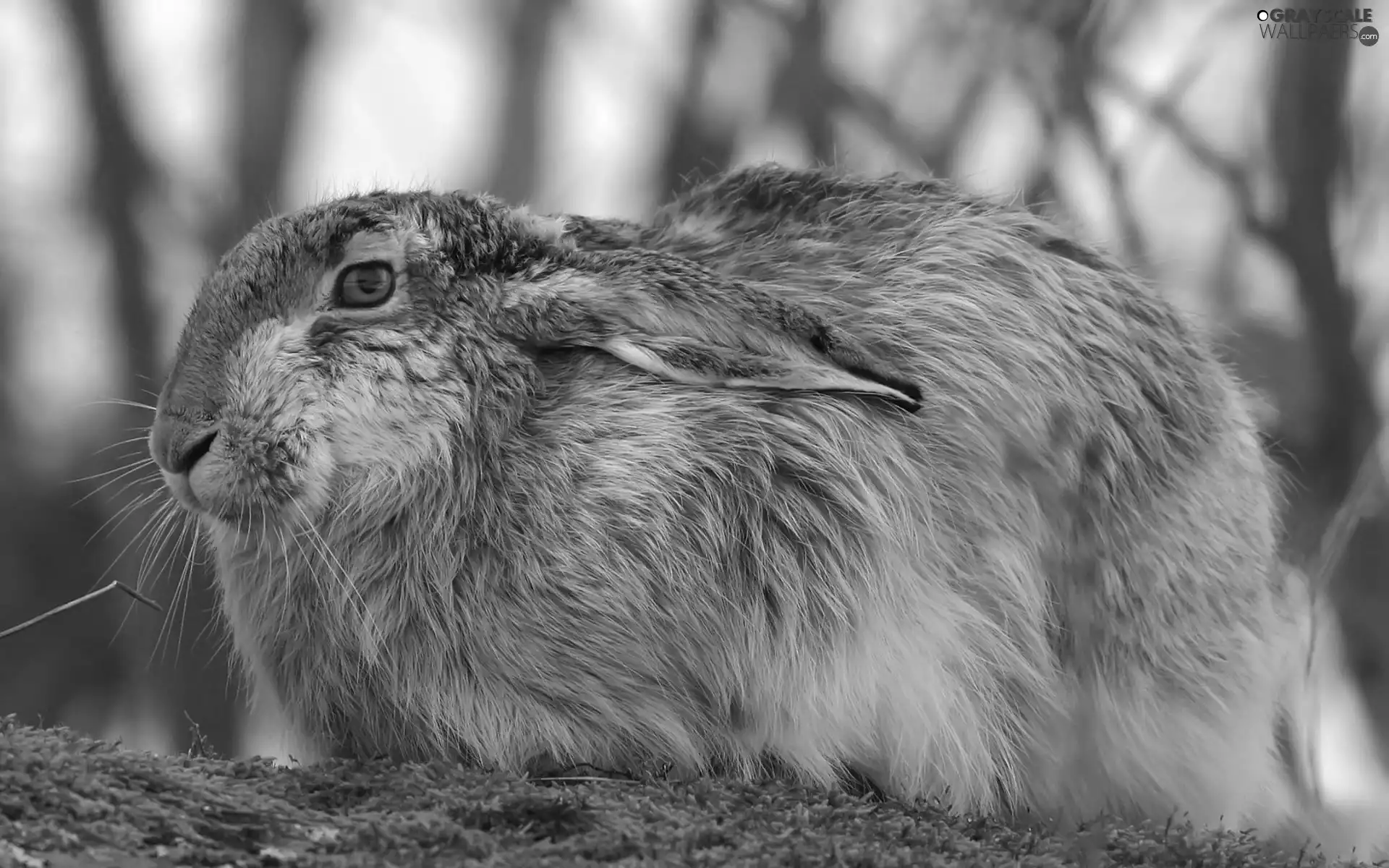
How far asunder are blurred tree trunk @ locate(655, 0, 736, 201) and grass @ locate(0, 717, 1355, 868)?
328 centimetres

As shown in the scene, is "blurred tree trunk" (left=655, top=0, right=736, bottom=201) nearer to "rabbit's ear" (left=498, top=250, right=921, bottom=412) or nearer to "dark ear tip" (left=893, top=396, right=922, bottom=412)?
"rabbit's ear" (left=498, top=250, right=921, bottom=412)

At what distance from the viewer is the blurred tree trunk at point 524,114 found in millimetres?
5602

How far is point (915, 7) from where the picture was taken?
5293 millimetres

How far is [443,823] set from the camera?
2.48 m

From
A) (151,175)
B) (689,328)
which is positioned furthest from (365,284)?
(151,175)

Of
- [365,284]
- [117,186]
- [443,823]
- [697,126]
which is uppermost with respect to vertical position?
[697,126]

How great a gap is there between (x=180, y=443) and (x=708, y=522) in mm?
1381

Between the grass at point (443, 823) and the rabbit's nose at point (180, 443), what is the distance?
2.91ft

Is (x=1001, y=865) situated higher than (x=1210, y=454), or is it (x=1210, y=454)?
(x=1210, y=454)

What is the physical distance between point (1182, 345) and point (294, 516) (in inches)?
108

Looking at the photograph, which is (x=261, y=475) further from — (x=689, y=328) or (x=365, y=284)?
(x=689, y=328)

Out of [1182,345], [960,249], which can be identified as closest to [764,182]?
[960,249]

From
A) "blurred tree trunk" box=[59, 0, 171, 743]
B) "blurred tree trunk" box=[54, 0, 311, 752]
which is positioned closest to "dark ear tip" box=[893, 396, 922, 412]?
"blurred tree trunk" box=[54, 0, 311, 752]

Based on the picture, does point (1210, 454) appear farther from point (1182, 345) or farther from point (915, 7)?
point (915, 7)
